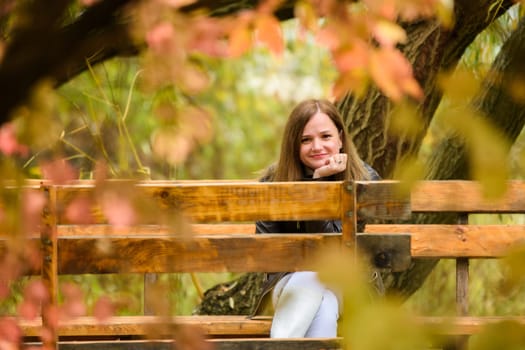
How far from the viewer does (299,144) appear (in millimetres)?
4344

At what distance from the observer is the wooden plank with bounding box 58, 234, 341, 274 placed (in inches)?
124

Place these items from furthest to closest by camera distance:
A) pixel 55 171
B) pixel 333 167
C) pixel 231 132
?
pixel 231 132, pixel 333 167, pixel 55 171

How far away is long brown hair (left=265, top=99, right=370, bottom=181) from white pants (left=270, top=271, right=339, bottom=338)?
0.55 metres

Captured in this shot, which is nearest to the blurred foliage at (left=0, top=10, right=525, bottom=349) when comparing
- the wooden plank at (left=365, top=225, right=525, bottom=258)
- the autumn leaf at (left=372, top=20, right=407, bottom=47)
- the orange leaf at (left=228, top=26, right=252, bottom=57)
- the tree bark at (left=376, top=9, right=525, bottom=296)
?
the tree bark at (left=376, top=9, right=525, bottom=296)

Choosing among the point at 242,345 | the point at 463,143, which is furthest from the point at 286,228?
the point at 463,143

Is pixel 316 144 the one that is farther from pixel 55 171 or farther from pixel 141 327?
pixel 55 171

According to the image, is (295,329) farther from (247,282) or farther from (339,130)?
(247,282)

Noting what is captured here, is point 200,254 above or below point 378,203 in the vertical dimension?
below

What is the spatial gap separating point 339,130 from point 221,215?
1.39 meters

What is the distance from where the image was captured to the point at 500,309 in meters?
7.29

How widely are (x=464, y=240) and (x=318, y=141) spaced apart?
0.84 meters

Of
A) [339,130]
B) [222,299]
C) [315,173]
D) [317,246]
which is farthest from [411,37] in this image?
[317,246]

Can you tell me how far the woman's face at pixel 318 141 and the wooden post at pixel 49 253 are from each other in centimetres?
142

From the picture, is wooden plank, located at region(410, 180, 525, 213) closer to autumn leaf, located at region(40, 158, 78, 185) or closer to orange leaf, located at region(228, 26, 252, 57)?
orange leaf, located at region(228, 26, 252, 57)
